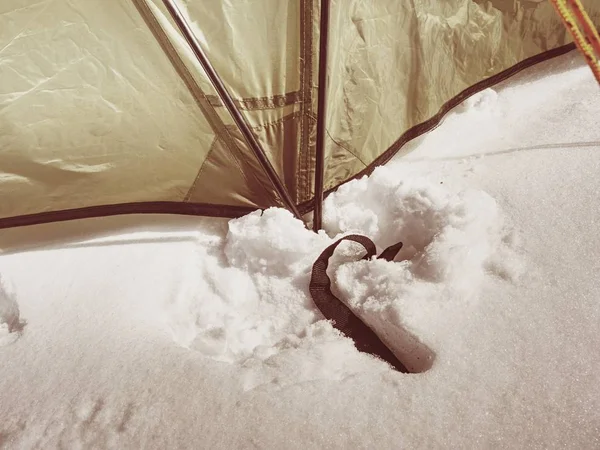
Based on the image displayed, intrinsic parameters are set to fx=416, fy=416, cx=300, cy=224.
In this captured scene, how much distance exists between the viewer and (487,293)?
785mm

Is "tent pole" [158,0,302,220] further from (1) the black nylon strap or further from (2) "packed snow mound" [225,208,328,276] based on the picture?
(1) the black nylon strap

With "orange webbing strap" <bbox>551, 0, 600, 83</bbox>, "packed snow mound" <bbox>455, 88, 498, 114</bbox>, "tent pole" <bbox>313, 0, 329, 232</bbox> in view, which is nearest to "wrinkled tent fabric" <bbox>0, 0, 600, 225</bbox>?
"tent pole" <bbox>313, 0, 329, 232</bbox>

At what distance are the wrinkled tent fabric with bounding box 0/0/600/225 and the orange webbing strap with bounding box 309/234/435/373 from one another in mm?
231

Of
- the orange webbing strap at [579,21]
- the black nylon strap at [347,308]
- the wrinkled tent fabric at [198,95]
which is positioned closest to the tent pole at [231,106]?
the wrinkled tent fabric at [198,95]

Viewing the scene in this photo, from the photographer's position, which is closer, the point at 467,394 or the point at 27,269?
the point at 467,394

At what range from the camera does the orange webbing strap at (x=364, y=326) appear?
0.76 metres

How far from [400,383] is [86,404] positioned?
544 millimetres

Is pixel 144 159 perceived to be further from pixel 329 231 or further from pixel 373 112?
pixel 373 112

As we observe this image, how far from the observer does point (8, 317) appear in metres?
0.99

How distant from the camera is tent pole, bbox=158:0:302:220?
2.76 feet

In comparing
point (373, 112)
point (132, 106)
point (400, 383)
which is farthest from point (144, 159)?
point (400, 383)

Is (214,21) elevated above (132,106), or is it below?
above

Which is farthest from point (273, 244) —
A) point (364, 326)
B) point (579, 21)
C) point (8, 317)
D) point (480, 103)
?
point (480, 103)

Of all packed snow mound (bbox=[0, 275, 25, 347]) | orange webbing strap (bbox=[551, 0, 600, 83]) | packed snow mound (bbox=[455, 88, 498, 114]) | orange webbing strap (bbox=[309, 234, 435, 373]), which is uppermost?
orange webbing strap (bbox=[551, 0, 600, 83])
